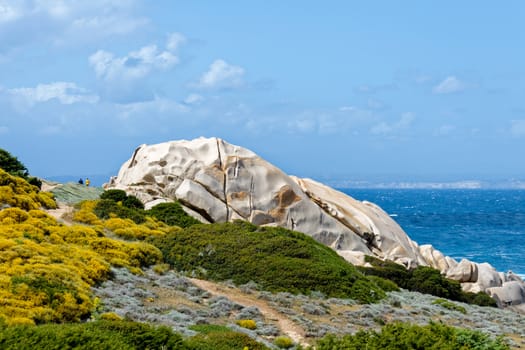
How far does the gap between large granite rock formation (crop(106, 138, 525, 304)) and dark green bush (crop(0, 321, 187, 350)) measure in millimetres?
27635

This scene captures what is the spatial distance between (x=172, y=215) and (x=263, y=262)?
11908mm

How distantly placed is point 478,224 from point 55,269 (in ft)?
365

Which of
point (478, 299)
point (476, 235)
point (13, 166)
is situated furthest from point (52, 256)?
point (476, 235)

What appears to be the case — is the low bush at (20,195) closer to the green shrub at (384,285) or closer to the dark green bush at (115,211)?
the dark green bush at (115,211)

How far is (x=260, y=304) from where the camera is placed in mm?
26812

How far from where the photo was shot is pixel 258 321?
23.4m

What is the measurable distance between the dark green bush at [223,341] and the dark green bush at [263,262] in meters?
10.4

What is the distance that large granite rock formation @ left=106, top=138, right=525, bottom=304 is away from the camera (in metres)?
45.9

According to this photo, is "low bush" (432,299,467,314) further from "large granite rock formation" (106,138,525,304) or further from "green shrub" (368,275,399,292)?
"large granite rock formation" (106,138,525,304)

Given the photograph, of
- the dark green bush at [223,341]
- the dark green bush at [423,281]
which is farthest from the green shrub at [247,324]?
the dark green bush at [423,281]

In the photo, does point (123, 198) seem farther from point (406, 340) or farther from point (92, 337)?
point (406, 340)

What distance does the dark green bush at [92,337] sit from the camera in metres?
14.3

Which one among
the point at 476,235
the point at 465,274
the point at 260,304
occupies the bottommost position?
the point at 260,304

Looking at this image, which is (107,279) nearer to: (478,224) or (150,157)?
(150,157)
